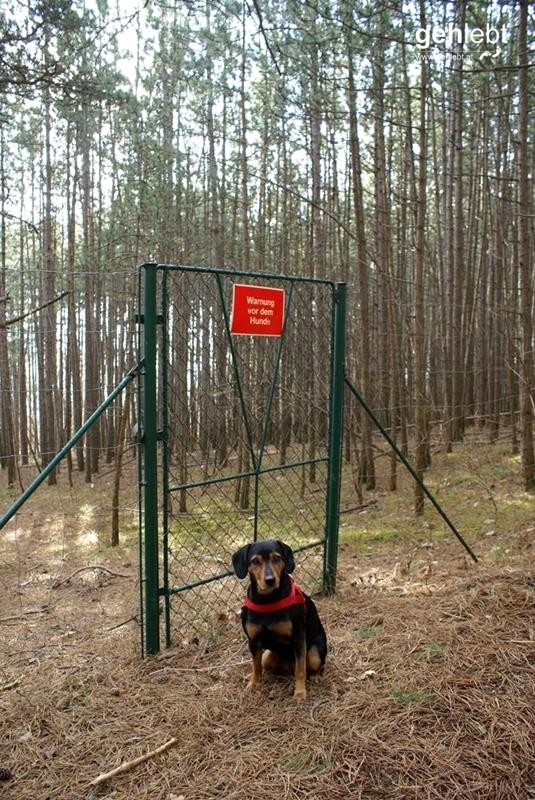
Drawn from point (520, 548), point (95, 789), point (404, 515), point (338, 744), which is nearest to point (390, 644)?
point (338, 744)

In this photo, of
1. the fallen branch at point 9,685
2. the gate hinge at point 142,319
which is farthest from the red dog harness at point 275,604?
the gate hinge at point 142,319

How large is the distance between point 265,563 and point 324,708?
77 centimetres

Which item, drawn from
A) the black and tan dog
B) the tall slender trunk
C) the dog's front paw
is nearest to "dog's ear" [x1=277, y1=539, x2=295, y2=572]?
the black and tan dog

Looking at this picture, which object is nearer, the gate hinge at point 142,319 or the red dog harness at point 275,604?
the red dog harness at point 275,604

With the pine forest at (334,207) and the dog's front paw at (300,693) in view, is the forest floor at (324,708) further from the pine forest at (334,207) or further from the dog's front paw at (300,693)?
the pine forest at (334,207)

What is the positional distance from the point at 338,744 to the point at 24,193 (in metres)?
21.5

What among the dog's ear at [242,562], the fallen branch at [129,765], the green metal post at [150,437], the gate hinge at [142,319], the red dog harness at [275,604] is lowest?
the fallen branch at [129,765]

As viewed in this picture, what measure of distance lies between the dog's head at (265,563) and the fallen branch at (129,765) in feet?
2.66

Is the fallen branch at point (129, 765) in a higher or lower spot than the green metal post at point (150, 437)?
lower

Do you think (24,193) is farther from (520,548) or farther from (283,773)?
(283,773)

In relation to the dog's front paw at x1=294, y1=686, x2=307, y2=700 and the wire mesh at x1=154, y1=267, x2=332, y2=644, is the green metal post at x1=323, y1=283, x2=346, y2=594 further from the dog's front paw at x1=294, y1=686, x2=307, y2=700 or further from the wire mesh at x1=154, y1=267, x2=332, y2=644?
the dog's front paw at x1=294, y1=686, x2=307, y2=700

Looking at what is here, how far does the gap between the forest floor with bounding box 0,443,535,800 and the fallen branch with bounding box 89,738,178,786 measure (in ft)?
0.06

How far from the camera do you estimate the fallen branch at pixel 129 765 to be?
8.59ft

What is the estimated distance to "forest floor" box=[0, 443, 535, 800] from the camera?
2.55 m
